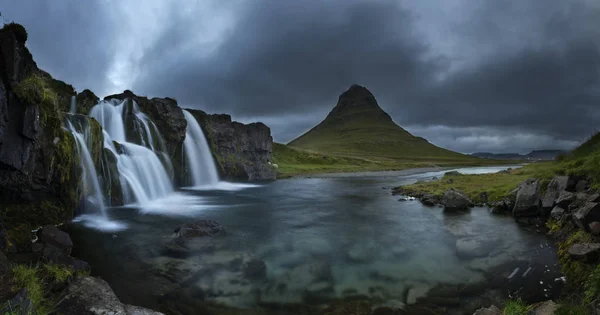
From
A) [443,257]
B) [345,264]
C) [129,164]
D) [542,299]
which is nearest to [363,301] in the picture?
[345,264]

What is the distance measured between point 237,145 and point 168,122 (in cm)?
3395

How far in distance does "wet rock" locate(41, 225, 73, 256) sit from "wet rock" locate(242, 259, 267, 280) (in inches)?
357

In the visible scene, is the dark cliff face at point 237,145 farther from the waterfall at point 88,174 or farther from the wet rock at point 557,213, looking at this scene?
the wet rock at point 557,213

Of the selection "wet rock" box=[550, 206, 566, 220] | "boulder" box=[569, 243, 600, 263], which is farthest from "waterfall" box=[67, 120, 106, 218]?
"wet rock" box=[550, 206, 566, 220]

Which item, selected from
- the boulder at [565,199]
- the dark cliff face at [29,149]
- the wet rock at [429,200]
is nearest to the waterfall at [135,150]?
the dark cliff face at [29,149]

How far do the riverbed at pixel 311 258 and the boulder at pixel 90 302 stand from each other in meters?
1.67

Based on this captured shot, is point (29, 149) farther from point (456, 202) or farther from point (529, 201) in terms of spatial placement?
point (529, 201)

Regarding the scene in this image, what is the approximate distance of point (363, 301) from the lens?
11633mm

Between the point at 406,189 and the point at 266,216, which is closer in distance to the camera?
the point at 266,216

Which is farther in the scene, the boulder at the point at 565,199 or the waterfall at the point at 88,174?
the waterfall at the point at 88,174

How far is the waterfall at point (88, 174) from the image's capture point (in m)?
26.1

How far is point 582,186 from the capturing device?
19109 millimetres

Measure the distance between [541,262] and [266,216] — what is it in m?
22.1

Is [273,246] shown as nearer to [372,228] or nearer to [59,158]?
[372,228]
